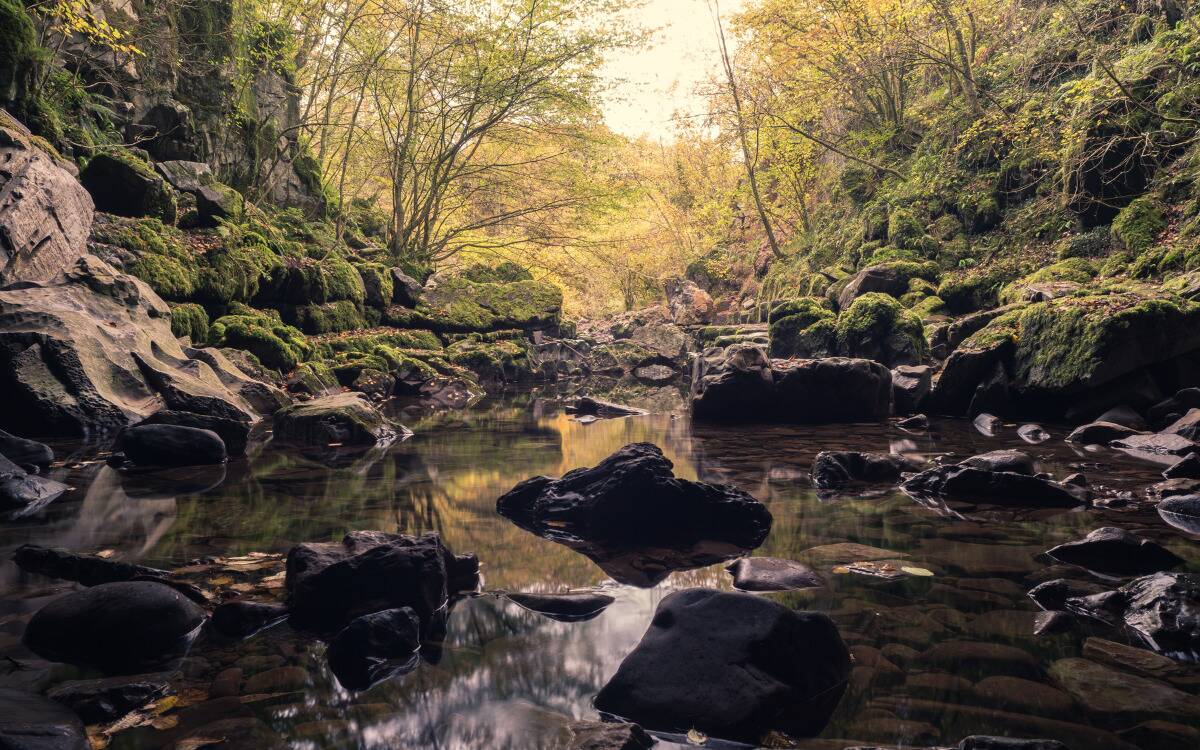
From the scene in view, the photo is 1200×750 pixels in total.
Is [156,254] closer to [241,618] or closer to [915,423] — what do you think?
[241,618]

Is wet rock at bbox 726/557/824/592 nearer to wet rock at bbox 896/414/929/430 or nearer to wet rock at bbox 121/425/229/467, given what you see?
wet rock at bbox 121/425/229/467

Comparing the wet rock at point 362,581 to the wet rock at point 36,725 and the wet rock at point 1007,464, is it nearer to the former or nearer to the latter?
the wet rock at point 36,725

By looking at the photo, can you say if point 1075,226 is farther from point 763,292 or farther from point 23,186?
point 23,186

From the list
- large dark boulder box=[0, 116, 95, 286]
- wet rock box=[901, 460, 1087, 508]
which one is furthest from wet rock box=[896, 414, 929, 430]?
large dark boulder box=[0, 116, 95, 286]

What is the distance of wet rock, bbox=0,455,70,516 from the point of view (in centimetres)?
475

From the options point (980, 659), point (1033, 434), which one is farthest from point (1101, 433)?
point (980, 659)

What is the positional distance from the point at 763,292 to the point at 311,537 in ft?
76.7

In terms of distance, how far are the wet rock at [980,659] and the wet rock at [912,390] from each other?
8912 millimetres

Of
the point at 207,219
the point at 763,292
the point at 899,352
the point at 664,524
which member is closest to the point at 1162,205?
the point at 899,352

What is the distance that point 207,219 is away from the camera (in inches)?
510

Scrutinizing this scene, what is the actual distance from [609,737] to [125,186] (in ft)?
40.8

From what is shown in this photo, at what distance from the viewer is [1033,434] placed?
8.28 metres

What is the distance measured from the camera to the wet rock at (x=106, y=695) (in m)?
2.18

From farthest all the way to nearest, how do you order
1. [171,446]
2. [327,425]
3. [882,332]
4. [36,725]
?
[882,332] < [327,425] < [171,446] < [36,725]
